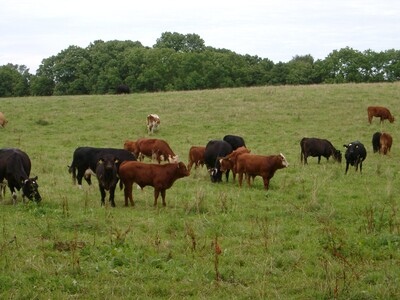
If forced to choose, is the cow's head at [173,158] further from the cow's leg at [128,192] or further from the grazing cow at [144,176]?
the cow's leg at [128,192]

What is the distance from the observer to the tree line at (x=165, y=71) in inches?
2862

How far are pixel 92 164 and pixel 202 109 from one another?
1973 centimetres

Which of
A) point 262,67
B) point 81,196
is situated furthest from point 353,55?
point 81,196

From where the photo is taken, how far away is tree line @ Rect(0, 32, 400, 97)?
A: 72.7 metres

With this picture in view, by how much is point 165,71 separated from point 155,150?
55258 mm

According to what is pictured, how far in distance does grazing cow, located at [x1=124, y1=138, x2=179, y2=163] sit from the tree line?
164ft

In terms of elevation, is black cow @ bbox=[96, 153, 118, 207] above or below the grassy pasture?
above

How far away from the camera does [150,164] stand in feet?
41.8

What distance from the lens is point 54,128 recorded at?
96.1ft

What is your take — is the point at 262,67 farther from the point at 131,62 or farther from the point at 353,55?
the point at 131,62

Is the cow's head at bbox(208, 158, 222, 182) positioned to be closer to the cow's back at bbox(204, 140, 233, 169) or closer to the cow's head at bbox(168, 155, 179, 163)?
the cow's back at bbox(204, 140, 233, 169)

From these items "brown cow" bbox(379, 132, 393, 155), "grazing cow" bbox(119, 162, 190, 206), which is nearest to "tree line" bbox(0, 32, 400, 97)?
"brown cow" bbox(379, 132, 393, 155)

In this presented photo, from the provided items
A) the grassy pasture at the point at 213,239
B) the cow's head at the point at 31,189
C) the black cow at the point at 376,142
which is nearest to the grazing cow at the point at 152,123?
the grassy pasture at the point at 213,239

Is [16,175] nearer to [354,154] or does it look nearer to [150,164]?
[150,164]
